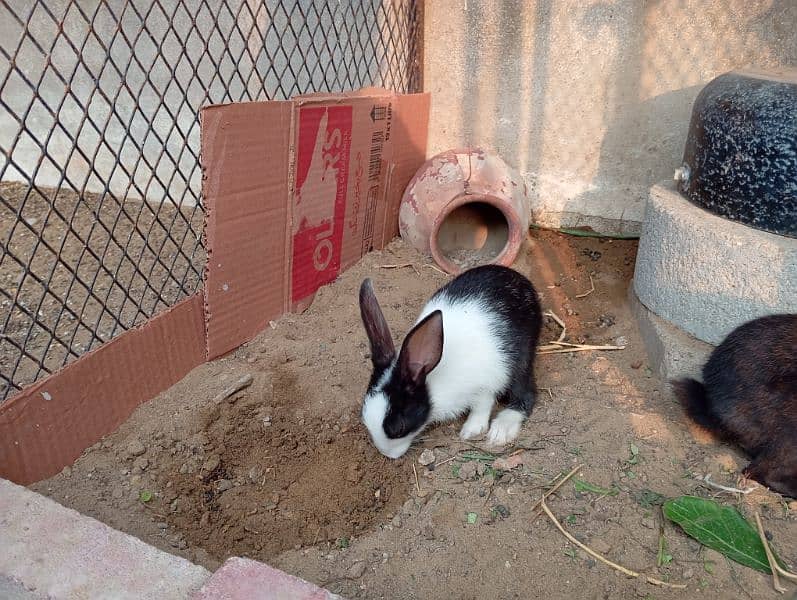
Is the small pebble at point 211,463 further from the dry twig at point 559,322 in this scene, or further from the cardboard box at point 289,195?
the dry twig at point 559,322

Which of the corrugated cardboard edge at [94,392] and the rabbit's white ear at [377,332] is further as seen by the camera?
the rabbit's white ear at [377,332]

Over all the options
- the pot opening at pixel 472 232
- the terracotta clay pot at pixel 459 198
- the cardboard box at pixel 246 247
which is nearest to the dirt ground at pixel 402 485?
the cardboard box at pixel 246 247

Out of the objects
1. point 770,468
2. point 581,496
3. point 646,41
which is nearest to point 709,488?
point 770,468

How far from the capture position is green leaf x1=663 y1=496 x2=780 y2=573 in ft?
6.70

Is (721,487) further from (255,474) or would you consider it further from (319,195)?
(319,195)

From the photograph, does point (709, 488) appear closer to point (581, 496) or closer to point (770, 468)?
point (770, 468)

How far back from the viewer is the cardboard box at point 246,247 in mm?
2387

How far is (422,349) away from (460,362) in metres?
0.40

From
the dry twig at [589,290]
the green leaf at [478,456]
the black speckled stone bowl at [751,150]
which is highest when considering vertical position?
the black speckled stone bowl at [751,150]

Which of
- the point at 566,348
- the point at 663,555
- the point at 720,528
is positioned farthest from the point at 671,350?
the point at 663,555

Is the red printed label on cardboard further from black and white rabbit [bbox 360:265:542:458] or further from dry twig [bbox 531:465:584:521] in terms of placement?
dry twig [bbox 531:465:584:521]

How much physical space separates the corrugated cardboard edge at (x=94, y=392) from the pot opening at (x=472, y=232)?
88.4 inches

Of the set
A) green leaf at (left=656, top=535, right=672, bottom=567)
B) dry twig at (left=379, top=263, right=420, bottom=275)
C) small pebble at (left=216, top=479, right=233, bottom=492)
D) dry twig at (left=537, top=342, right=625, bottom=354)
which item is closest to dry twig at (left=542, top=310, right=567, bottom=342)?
dry twig at (left=537, top=342, right=625, bottom=354)

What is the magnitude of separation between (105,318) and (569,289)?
281 cm
